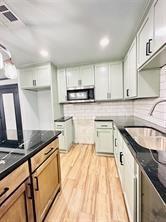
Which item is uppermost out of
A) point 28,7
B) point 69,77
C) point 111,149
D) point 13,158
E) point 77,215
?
point 28,7

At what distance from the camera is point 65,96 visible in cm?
376

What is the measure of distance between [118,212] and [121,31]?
256cm

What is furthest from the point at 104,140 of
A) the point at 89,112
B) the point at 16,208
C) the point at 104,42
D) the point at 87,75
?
the point at 16,208

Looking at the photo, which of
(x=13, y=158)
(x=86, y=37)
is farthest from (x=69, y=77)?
(x=13, y=158)

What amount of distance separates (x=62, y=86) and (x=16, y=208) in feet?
10.4

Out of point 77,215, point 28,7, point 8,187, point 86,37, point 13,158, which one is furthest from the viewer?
point 86,37

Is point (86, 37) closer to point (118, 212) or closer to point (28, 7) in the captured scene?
point (28, 7)

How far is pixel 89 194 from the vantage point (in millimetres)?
1876

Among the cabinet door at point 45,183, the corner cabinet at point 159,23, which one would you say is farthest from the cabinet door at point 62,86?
the corner cabinet at point 159,23

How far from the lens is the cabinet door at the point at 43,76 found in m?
3.39

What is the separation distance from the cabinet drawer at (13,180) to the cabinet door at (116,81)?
2886mm

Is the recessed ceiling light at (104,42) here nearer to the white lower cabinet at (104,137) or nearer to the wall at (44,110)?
the white lower cabinet at (104,137)

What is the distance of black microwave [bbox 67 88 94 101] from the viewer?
11.8 feet

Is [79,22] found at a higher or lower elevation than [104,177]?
higher
